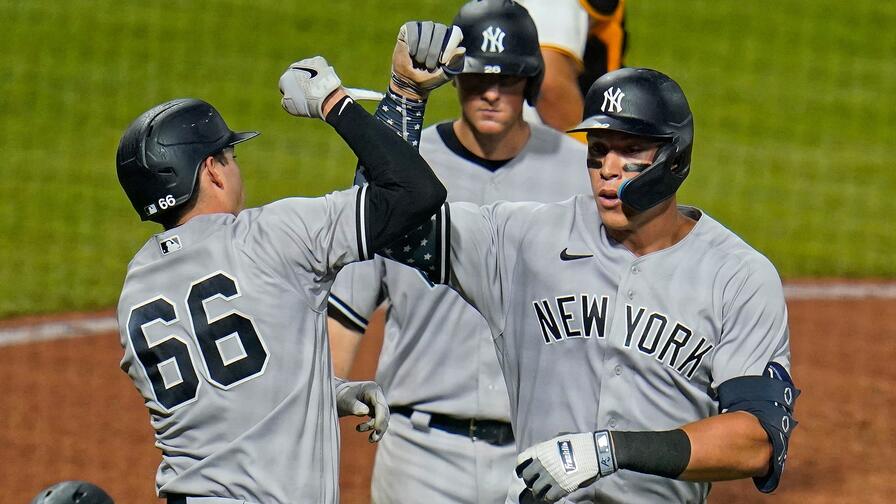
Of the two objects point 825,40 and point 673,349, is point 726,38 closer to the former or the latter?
point 825,40

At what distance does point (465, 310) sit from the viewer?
4.17 metres

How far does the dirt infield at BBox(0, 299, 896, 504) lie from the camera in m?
6.27

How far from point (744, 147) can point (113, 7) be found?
24.0ft

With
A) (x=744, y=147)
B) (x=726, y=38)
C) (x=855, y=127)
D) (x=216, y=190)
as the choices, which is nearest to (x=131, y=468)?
(x=216, y=190)

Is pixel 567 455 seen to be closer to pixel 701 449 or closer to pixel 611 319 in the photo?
pixel 701 449

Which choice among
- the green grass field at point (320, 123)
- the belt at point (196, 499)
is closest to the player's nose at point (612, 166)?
the belt at point (196, 499)

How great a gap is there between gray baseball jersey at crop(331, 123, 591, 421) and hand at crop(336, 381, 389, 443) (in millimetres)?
684

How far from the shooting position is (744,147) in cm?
1266

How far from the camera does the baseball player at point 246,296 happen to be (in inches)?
122

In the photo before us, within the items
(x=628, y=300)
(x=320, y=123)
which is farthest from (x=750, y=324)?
(x=320, y=123)

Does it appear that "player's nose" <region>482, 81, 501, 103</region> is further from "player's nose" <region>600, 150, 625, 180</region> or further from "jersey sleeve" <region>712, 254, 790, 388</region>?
"jersey sleeve" <region>712, 254, 790, 388</region>

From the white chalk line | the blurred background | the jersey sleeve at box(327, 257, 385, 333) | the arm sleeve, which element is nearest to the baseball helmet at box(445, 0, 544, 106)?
the jersey sleeve at box(327, 257, 385, 333)

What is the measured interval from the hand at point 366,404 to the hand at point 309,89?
0.75 meters

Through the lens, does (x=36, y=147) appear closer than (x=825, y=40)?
Yes
